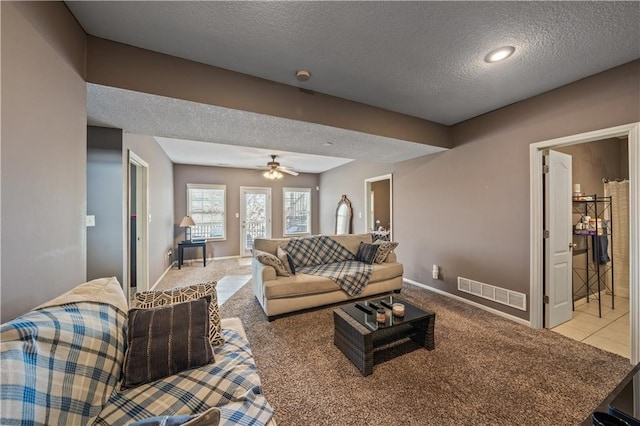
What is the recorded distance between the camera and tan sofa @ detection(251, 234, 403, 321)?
2.82 meters

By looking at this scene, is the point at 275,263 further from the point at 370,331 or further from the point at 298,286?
the point at 370,331

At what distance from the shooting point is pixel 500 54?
190cm

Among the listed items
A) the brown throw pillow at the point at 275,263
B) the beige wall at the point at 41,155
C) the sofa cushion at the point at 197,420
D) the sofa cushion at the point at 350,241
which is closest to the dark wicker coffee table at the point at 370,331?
the brown throw pillow at the point at 275,263

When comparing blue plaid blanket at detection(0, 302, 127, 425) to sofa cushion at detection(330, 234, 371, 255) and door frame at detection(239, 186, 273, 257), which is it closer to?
sofa cushion at detection(330, 234, 371, 255)

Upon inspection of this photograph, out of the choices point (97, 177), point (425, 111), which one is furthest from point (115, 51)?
point (425, 111)

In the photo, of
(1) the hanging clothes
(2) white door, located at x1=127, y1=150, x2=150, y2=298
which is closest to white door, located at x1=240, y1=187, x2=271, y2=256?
(2) white door, located at x1=127, y1=150, x2=150, y2=298

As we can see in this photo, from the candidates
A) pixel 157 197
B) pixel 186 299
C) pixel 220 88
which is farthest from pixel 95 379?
pixel 157 197

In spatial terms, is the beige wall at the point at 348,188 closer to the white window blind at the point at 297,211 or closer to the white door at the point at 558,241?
the white window blind at the point at 297,211

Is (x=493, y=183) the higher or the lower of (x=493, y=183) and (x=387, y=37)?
the lower

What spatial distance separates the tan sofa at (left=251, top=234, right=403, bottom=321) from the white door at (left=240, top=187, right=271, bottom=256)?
3.36 m

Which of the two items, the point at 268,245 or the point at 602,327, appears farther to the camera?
the point at 268,245

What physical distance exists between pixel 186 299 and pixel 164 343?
36 cm

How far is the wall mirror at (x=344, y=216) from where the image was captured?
241 inches

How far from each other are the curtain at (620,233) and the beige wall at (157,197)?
21.8 feet
